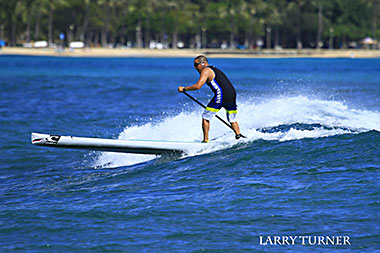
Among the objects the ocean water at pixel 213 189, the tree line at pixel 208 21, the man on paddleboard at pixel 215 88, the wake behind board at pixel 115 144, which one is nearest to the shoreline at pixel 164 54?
the tree line at pixel 208 21

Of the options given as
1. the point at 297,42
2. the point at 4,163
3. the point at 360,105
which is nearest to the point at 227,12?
the point at 297,42

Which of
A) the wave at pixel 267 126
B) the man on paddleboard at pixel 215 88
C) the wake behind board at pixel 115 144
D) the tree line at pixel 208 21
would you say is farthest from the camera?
the tree line at pixel 208 21

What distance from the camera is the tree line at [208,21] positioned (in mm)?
129375

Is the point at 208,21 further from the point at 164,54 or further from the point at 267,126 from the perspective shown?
the point at 267,126

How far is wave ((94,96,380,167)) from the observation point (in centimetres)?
1334

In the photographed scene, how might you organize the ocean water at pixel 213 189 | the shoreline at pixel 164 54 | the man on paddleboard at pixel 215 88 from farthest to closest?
the shoreline at pixel 164 54 → the man on paddleboard at pixel 215 88 → the ocean water at pixel 213 189

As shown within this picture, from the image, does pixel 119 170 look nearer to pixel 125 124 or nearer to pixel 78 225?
pixel 78 225

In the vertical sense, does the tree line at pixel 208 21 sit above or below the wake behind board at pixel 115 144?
above

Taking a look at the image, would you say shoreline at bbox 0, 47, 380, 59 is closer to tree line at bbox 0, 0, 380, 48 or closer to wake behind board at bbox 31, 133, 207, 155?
tree line at bbox 0, 0, 380, 48

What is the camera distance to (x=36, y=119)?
2206 cm

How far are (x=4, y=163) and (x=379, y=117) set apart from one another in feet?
34.0

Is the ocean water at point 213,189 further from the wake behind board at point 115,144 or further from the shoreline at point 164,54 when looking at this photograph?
the shoreline at point 164,54

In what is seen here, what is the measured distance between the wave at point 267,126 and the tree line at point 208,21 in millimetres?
111566

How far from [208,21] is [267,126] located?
12141 centimetres
